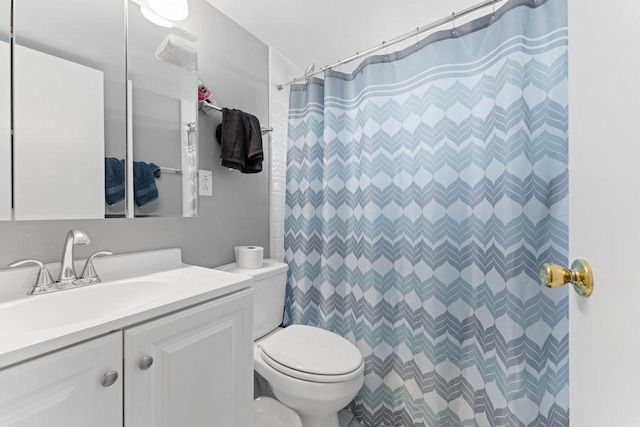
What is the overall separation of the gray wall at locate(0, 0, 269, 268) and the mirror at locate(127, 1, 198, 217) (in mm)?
92

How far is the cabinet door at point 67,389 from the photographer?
1.80ft

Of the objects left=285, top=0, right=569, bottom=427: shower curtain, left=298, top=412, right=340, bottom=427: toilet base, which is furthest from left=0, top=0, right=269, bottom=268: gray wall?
left=298, top=412, right=340, bottom=427: toilet base

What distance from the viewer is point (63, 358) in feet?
1.99

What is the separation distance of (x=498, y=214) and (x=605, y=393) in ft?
2.64

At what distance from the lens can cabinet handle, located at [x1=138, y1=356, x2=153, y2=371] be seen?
734 millimetres

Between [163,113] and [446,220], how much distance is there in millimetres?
1391

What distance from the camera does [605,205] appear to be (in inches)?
17.8

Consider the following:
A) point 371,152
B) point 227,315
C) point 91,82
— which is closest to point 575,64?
point 371,152

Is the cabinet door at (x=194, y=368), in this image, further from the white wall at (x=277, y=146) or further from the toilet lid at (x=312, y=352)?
the white wall at (x=277, y=146)

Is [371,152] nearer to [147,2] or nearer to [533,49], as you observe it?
[533,49]

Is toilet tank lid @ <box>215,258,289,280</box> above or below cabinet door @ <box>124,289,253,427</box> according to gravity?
above

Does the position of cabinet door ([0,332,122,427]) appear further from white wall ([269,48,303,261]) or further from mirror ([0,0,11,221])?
white wall ([269,48,303,261])

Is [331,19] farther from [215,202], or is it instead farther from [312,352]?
[312,352]

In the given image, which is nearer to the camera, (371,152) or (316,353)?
(316,353)
